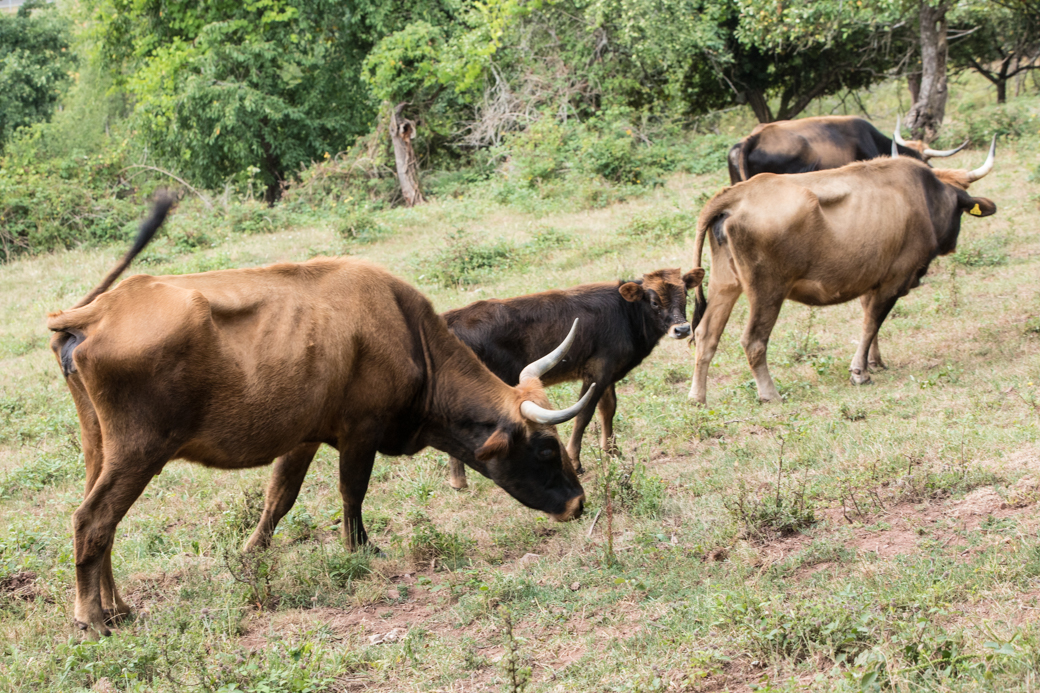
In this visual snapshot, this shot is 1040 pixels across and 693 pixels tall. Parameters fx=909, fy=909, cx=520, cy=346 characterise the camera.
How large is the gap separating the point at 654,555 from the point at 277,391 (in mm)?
2462

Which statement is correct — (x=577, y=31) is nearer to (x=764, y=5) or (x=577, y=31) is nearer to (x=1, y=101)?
(x=764, y=5)

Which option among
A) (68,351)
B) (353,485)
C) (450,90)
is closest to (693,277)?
(353,485)

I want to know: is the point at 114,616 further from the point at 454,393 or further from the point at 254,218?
the point at 254,218

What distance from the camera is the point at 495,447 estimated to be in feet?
18.9

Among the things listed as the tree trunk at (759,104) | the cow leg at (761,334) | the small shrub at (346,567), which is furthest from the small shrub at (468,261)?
the tree trunk at (759,104)

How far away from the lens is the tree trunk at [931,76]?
1806cm

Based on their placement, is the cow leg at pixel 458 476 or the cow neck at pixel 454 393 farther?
the cow leg at pixel 458 476

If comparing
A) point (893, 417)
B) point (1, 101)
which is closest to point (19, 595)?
point (893, 417)

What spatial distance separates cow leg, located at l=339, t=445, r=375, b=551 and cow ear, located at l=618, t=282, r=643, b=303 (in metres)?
2.74

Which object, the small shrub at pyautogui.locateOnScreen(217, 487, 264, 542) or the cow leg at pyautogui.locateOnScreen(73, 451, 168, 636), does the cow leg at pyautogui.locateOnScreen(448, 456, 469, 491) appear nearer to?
the small shrub at pyautogui.locateOnScreen(217, 487, 264, 542)

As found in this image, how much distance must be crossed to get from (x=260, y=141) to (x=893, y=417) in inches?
818

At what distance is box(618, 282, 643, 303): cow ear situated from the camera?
761 cm

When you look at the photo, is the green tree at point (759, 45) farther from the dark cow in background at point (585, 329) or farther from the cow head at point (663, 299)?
the dark cow in background at point (585, 329)

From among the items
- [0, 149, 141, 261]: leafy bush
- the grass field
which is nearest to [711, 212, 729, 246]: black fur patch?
the grass field
